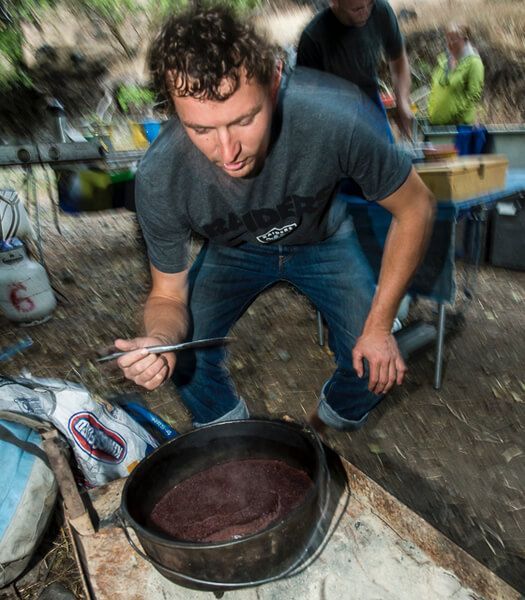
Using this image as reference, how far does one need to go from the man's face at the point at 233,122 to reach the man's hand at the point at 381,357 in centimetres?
93

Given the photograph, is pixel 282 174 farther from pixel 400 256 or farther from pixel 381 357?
pixel 381 357

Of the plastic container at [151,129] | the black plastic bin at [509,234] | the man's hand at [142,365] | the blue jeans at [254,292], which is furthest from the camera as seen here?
the plastic container at [151,129]

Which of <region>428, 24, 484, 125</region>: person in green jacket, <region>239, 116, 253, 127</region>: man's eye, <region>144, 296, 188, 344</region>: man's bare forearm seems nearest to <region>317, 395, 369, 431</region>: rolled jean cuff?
<region>144, 296, 188, 344</region>: man's bare forearm

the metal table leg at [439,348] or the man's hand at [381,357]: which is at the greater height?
the man's hand at [381,357]

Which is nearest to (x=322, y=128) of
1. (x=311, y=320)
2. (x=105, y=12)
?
(x=311, y=320)

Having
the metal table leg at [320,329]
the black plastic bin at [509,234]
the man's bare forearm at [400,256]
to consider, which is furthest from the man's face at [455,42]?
the man's bare forearm at [400,256]

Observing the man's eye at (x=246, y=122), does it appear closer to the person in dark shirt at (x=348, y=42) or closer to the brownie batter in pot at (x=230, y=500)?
the brownie batter in pot at (x=230, y=500)

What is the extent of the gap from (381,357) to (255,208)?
0.84 m

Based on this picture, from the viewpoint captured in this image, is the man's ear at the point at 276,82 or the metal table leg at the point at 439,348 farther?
the metal table leg at the point at 439,348

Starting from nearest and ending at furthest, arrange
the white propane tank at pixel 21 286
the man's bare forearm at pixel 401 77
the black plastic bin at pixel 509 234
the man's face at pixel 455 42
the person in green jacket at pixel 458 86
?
the white propane tank at pixel 21 286
the man's bare forearm at pixel 401 77
the black plastic bin at pixel 509 234
the person in green jacket at pixel 458 86
the man's face at pixel 455 42

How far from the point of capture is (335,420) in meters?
2.68

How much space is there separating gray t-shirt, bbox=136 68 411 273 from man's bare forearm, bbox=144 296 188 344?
160 millimetres

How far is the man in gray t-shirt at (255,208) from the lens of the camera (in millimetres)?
1694

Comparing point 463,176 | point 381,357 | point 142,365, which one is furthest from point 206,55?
point 463,176
